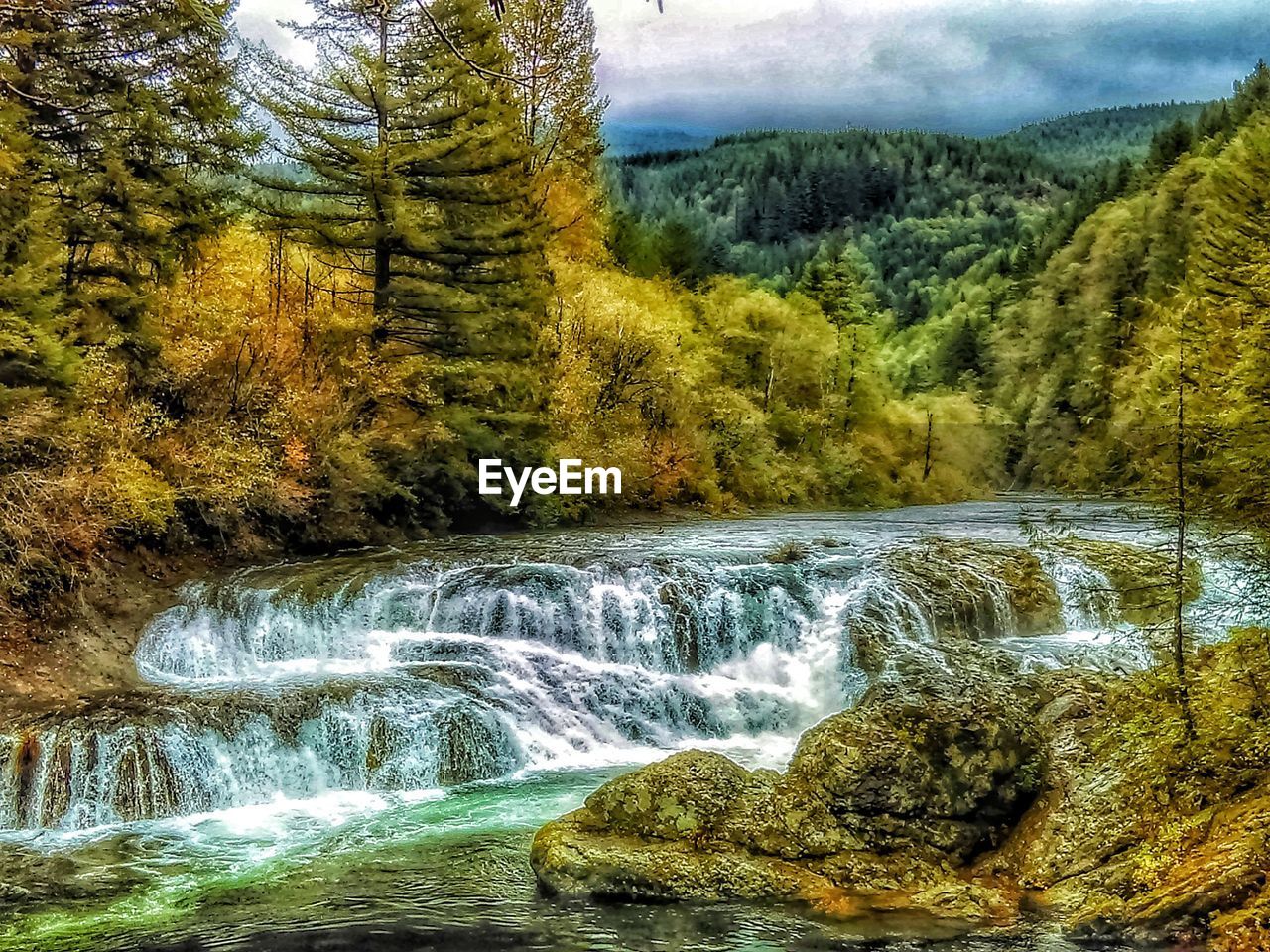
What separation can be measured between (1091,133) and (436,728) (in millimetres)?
197754

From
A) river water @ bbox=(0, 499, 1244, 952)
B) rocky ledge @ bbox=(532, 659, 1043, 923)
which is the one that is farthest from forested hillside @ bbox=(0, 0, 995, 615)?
rocky ledge @ bbox=(532, 659, 1043, 923)

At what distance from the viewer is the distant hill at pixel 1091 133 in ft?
541

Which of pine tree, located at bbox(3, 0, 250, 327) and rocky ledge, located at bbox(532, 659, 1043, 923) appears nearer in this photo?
rocky ledge, located at bbox(532, 659, 1043, 923)

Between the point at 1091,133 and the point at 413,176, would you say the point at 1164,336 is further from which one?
the point at 1091,133

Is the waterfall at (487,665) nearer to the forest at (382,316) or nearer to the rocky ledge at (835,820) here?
the forest at (382,316)

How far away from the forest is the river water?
5.92 ft

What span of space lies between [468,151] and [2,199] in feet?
34.0

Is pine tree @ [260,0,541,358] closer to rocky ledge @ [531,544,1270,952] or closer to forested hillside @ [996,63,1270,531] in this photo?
forested hillside @ [996,63,1270,531]

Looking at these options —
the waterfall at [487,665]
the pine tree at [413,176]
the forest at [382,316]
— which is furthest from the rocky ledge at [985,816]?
the pine tree at [413,176]

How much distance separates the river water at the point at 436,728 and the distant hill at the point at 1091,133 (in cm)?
16243

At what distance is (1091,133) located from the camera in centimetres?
18025

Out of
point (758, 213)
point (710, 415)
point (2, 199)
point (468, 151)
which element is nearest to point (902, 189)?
point (758, 213)

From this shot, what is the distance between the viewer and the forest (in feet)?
42.7

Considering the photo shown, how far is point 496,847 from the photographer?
9.64 meters
